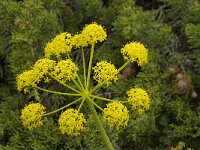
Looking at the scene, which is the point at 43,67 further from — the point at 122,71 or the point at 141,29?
the point at 141,29

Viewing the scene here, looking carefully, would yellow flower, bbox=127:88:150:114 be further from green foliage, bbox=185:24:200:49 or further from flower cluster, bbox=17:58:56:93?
green foliage, bbox=185:24:200:49

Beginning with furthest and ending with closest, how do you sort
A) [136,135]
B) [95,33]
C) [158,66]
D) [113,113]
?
[158,66], [136,135], [95,33], [113,113]

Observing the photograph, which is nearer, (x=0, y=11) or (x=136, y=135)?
(x=136, y=135)

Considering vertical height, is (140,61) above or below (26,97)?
below

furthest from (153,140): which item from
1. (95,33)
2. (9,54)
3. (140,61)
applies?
(9,54)

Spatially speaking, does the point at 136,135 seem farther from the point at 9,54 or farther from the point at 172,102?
the point at 9,54

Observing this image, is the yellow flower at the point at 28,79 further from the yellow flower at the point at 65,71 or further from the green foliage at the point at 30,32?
the green foliage at the point at 30,32

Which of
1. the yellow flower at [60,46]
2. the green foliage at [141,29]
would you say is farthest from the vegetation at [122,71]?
the yellow flower at [60,46]

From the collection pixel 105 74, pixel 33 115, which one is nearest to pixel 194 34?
pixel 105 74
